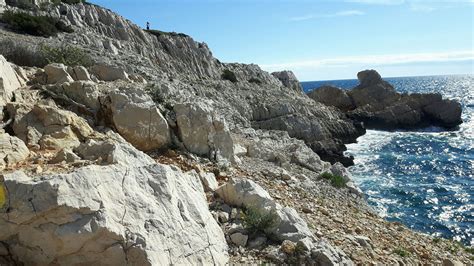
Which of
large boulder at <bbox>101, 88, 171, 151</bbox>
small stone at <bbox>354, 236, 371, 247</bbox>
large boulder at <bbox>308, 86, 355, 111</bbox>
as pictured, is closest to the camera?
small stone at <bbox>354, 236, 371, 247</bbox>

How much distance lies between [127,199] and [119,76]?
43.0 feet

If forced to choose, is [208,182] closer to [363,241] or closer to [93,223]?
[363,241]

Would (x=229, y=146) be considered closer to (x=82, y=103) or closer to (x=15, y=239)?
(x=82, y=103)

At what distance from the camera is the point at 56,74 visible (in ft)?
50.0

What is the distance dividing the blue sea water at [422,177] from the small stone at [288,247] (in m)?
17.8

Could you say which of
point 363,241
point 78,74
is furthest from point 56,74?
point 363,241

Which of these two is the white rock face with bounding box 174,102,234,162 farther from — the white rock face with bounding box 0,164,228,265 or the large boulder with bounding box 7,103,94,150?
the white rock face with bounding box 0,164,228,265

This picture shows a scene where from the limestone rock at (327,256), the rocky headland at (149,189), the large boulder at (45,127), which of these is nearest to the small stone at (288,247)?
the rocky headland at (149,189)

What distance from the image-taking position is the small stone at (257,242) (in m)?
9.38

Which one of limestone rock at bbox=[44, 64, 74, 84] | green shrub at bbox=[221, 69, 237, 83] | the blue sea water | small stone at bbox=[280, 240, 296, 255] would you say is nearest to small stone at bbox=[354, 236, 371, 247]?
small stone at bbox=[280, 240, 296, 255]

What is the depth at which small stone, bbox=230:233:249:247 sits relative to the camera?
9320 millimetres

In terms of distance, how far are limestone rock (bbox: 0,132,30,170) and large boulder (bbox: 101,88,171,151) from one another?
13.4 feet

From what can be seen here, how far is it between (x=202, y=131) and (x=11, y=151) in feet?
23.7

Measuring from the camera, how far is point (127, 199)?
24.1ft
